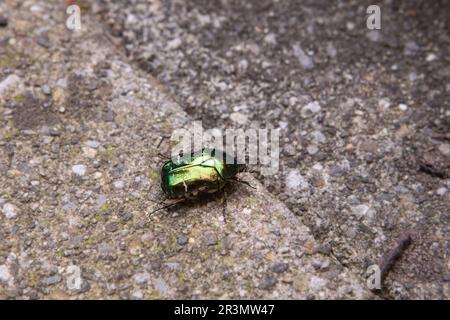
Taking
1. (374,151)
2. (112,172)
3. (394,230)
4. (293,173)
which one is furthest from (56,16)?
(394,230)

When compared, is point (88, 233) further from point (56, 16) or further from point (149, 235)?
point (56, 16)

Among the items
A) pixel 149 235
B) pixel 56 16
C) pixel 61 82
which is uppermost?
pixel 56 16

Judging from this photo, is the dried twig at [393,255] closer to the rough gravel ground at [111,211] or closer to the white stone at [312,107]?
the rough gravel ground at [111,211]

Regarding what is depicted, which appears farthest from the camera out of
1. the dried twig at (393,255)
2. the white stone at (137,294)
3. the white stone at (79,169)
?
the white stone at (79,169)

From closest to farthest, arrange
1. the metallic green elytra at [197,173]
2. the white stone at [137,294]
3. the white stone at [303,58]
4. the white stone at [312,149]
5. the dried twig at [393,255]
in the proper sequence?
the white stone at [137,294], the dried twig at [393,255], the metallic green elytra at [197,173], the white stone at [312,149], the white stone at [303,58]

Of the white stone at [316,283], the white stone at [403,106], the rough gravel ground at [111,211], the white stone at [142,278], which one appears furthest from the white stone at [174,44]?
the white stone at [316,283]
